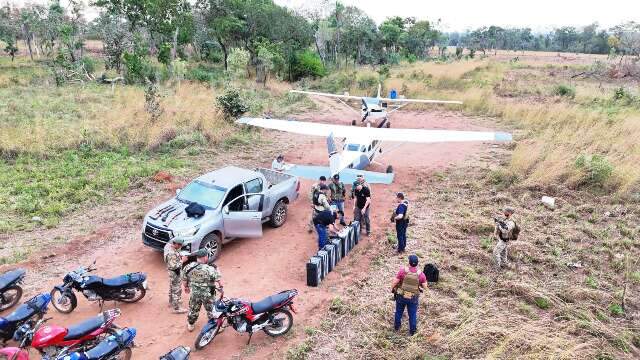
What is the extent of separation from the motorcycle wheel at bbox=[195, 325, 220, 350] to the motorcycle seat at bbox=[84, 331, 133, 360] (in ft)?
3.60

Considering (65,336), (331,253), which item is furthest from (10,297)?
(331,253)

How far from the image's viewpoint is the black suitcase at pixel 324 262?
31.2 feet

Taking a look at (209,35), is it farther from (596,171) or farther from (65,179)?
(596,171)

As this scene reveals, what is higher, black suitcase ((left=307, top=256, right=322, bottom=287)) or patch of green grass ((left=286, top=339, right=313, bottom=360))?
black suitcase ((left=307, top=256, right=322, bottom=287))

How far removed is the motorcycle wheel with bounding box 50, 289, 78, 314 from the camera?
830cm

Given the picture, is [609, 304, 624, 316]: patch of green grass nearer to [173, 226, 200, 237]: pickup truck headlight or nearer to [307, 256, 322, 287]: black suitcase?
[307, 256, 322, 287]: black suitcase

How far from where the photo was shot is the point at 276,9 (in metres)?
41.9

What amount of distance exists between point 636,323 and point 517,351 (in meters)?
2.90

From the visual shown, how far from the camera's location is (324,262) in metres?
9.60

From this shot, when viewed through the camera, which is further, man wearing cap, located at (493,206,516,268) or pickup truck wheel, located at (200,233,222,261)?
pickup truck wheel, located at (200,233,222,261)

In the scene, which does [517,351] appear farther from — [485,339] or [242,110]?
[242,110]

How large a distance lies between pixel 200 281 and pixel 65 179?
9.38 metres

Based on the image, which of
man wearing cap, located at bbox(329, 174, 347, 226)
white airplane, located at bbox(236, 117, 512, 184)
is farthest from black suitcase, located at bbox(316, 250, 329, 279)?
white airplane, located at bbox(236, 117, 512, 184)

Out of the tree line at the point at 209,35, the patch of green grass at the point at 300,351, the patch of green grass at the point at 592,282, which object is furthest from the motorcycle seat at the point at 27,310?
the tree line at the point at 209,35
